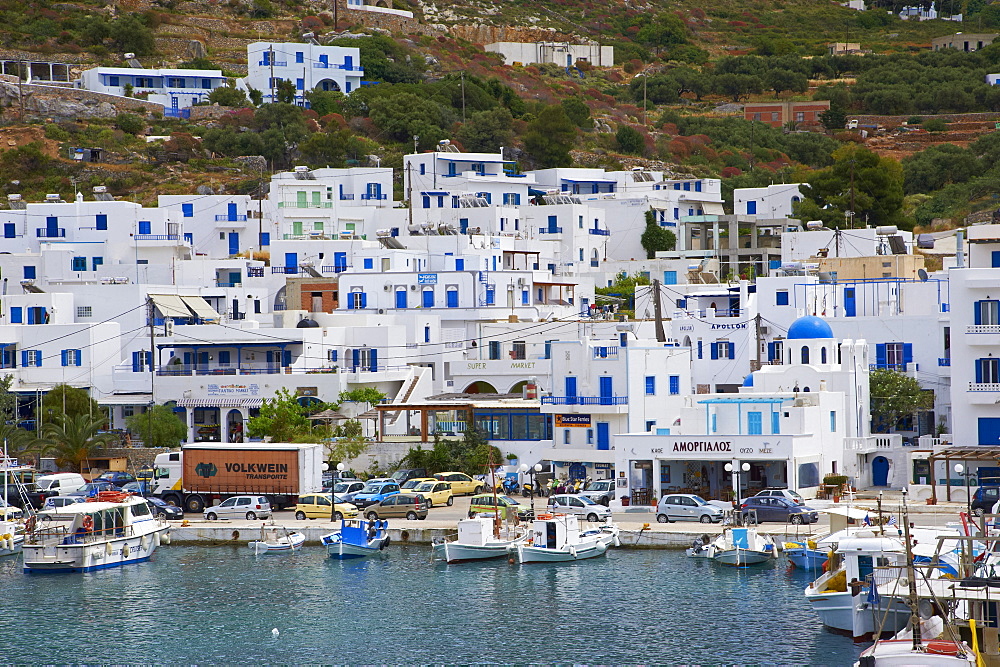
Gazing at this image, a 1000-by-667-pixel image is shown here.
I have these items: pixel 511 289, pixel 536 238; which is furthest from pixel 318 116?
pixel 511 289

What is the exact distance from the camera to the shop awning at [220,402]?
70.6 meters

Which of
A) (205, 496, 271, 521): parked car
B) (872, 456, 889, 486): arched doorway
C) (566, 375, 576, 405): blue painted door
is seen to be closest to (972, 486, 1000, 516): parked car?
(872, 456, 889, 486): arched doorway

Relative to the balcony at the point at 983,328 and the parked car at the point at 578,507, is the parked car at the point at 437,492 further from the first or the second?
the balcony at the point at 983,328

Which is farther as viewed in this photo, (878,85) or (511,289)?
(878,85)

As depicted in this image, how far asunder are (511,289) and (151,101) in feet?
181

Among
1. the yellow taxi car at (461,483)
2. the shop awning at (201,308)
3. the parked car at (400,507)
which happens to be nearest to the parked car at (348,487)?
the parked car at (400,507)

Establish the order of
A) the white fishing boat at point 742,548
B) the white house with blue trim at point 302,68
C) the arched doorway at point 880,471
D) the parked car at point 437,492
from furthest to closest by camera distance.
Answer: the white house with blue trim at point 302,68, the arched doorway at point 880,471, the parked car at point 437,492, the white fishing boat at point 742,548

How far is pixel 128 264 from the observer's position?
9038 cm

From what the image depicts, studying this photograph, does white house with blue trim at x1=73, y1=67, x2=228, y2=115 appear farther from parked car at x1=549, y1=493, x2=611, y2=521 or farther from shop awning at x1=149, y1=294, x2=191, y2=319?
parked car at x1=549, y1=493, x2=611, y2=521

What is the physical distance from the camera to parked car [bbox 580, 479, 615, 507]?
57656 mm

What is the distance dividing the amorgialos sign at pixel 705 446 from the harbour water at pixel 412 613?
23.5ft

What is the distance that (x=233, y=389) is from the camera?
7138 cm

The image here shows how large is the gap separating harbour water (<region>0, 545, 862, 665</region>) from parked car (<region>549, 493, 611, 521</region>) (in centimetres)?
400

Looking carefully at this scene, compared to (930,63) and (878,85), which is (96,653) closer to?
(878,85)
